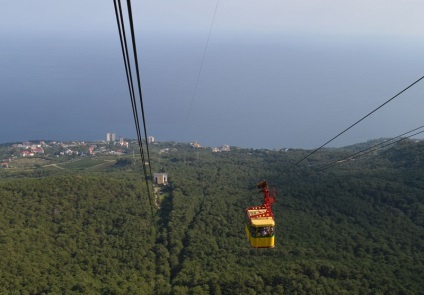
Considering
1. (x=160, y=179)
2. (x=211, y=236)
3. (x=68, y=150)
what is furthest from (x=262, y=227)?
(x=68, y=150)

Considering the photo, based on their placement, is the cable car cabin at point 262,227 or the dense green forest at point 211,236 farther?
the dense green forest at point 211,236

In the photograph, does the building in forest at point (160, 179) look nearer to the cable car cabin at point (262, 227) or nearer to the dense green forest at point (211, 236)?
the dense green forest at point (211, 236)

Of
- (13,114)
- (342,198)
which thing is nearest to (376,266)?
(342,198)

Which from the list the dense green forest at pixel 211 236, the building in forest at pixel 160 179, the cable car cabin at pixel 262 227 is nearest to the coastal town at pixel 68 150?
the building in forest at pixel 160 179

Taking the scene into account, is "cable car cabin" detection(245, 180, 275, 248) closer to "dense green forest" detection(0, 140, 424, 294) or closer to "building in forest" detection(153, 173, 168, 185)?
"dense green forest" detection(0, 140, 424, 294)

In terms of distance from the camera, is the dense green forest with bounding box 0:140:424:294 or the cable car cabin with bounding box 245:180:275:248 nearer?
the cable car cabin with bounding box 245:180:275:248

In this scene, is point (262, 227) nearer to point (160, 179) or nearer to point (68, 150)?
point (160, 179)

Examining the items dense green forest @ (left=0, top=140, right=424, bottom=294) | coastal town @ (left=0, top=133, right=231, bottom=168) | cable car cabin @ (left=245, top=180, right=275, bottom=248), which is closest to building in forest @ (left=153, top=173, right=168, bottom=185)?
dense green forest @ (left=0, top=140, right=424, bottom=294)

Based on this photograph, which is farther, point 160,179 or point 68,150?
point 68,150

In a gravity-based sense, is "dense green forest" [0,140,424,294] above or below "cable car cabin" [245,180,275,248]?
below
